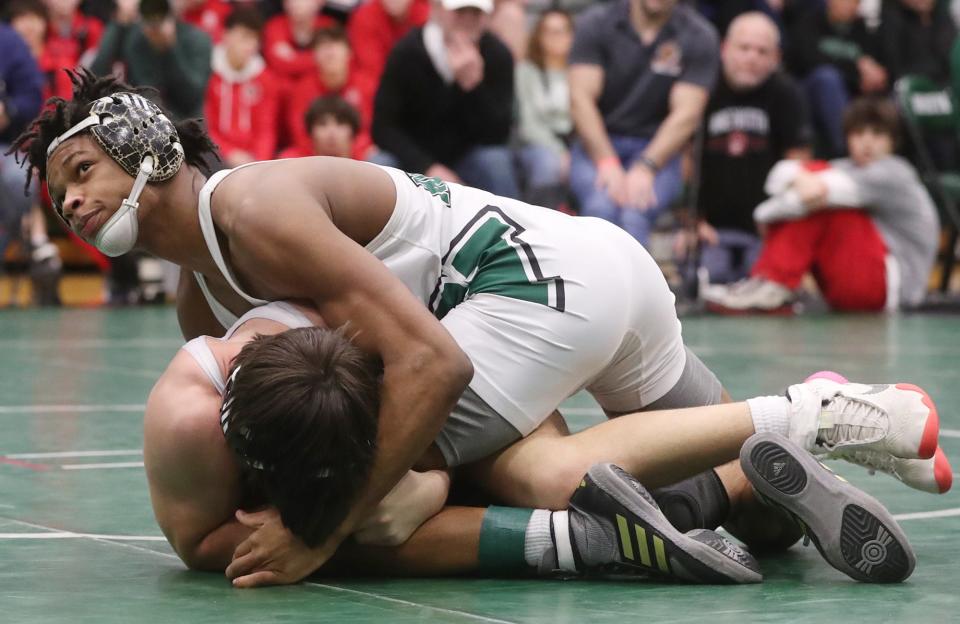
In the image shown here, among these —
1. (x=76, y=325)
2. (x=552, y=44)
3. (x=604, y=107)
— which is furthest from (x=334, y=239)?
(x=552, y=44)

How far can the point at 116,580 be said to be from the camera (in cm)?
311

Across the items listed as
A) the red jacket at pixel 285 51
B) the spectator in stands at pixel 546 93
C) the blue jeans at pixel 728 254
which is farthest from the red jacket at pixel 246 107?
the blue jeans at pixel 728 254

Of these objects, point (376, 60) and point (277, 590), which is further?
point (376, 60)

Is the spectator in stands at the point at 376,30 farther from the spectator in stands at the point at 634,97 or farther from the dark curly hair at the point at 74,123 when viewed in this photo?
Answer: the dark curly hair at the point at 74,123

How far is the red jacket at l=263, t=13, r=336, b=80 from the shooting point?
422 inches

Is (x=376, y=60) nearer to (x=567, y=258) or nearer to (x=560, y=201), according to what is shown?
(x=560, y=201)

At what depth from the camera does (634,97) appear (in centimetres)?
965

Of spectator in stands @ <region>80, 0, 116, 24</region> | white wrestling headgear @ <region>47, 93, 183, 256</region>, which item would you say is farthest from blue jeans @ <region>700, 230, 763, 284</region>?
white wrestling headgear @ <region>47, 93, 183, 256</region>

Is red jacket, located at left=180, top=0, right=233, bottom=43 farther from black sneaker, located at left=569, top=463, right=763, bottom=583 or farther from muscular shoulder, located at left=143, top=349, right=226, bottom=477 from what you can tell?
black sneaker, located at left=569, top=463, right=763, bottom=583

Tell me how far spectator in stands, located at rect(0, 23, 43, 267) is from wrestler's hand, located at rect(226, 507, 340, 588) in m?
7.23

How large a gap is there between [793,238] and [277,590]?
7146 mm

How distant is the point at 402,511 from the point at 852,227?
698 centimetres

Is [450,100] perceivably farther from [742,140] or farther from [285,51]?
[742,140]

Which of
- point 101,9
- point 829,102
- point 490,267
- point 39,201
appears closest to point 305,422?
point 490,267
